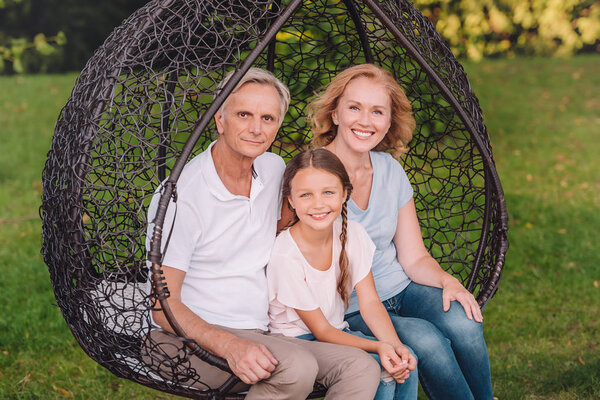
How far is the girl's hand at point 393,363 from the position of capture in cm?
197

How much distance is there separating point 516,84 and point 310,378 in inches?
283

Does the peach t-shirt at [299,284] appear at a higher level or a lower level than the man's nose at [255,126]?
lower

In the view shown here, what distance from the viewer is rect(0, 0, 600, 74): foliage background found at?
29.1 ft

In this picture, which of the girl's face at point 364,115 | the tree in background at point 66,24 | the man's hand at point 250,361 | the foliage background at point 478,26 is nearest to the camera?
the man's hand at point 250,361

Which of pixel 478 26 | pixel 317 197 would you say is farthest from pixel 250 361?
pixel 478 26

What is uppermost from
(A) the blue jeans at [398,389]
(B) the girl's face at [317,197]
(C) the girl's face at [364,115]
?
(C) the girl's face at [364,115]

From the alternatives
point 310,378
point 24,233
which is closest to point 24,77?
point 24,233

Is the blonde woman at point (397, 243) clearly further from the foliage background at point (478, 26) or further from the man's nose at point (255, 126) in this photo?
the foliage background at point (478, 26)

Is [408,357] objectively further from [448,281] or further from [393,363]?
[448,281]

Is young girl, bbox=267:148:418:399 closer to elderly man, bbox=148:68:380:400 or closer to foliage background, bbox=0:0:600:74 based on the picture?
elderly man, bbox=148:68:380:400

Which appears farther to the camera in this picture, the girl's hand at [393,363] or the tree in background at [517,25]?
the tree in background at [517,25]

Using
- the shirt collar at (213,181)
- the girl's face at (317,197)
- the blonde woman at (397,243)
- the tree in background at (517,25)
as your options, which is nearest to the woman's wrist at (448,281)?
the blonde woman at (397,243)

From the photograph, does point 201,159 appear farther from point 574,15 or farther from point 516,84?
point 574,15

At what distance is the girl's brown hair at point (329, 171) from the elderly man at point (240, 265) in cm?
10
